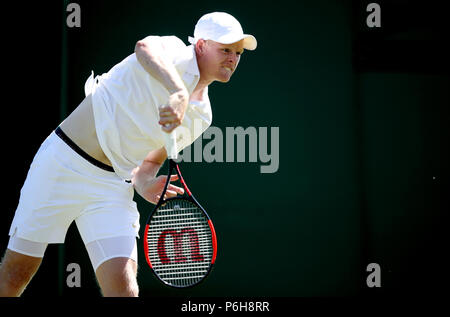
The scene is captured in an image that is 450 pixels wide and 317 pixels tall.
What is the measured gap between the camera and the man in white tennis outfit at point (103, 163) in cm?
248

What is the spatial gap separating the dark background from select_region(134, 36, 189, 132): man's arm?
6.87 feet

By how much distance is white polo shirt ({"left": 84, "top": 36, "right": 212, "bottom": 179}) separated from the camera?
2.49 metres

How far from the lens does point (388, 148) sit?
471cm

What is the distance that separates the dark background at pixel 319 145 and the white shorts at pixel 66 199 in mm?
1901

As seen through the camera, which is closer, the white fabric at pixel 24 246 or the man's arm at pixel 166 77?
the man's arm at pixel 166 77

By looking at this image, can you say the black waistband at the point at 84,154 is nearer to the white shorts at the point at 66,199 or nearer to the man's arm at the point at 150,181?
the white shorts at the point at 66,199

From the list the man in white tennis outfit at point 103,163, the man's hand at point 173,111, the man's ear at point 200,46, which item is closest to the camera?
the man's hand at point 173,111

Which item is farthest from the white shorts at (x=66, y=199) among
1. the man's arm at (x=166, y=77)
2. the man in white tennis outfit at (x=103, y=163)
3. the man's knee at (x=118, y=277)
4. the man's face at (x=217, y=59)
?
the man's face at (x=217, y=59)

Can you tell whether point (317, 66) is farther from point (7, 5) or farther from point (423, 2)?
point (7, 5)

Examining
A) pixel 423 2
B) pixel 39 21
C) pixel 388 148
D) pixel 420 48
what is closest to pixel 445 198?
pixel 388 148

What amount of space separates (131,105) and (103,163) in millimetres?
244

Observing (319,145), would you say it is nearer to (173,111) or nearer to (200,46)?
(200,46)
